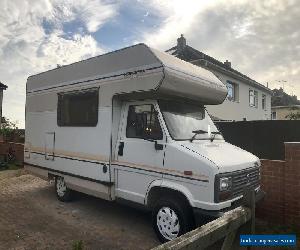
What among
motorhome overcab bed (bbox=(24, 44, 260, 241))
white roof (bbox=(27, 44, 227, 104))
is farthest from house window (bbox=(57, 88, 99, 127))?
white roof (bbox=(27, 44, 227, 104))

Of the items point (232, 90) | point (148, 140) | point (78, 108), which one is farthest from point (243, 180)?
point (232, 90)

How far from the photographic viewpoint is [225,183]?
17.8 ft

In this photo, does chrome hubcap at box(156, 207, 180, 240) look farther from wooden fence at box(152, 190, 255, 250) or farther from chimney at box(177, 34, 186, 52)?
chimney at box(177, 34, 186, 52)

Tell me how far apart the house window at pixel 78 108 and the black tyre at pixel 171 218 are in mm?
2529

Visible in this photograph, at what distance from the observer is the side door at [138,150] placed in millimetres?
6141

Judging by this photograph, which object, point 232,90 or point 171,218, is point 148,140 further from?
point 232,90

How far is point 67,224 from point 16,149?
34.2 feet

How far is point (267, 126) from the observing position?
11.7 metres

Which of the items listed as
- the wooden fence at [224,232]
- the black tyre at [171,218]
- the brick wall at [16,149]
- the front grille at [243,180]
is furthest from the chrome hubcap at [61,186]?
the brick wall at [16,149]

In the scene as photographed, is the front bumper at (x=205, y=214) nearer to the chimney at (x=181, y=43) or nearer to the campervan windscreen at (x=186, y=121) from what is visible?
the campervan windscreen at (x=186, y=121)

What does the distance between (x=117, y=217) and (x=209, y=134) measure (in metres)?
2.84

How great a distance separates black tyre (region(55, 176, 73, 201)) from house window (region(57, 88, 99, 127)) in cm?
150

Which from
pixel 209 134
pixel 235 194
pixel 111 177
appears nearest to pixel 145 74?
pixel 209 134

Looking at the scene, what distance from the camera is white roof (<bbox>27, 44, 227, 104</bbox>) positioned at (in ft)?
20.3
